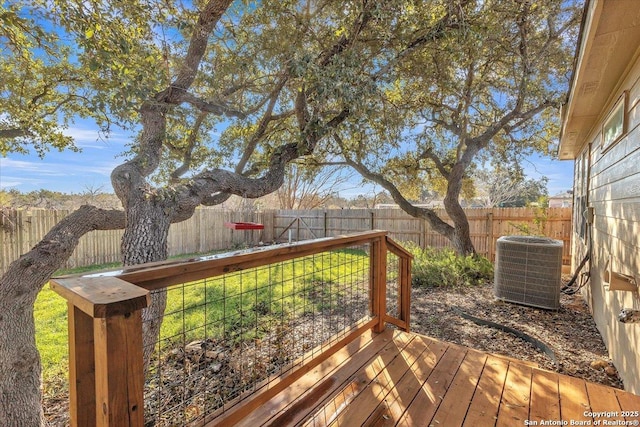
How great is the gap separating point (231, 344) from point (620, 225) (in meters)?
3.96

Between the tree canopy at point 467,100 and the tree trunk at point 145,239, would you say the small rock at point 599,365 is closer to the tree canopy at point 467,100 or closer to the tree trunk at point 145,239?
the tree canopy at point 467,100

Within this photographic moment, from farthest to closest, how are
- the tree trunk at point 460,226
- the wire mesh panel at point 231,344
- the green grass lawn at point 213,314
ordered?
the tree trunk at point 460,226
the green grass lawn at point 213,314
the wire mesh panel at point 231,344

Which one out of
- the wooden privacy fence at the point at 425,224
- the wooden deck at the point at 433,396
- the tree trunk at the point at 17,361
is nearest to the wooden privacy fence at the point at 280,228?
the wooden privacy fence at the point at 425,224

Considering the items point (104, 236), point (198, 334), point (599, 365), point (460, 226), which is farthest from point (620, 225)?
point (104, 236)

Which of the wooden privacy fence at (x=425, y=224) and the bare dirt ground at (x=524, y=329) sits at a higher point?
the wooden privacy fence at (x=425, y=224)

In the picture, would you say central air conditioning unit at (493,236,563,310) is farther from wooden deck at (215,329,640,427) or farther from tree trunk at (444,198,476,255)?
wooden deck at (215,329,640,427)

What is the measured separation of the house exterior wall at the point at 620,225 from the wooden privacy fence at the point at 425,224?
9.25 feet

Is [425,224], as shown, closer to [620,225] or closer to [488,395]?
[620,225]

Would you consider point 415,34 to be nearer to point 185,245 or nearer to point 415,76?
point 415,76

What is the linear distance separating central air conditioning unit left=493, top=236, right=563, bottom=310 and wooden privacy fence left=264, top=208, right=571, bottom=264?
6.82 ft

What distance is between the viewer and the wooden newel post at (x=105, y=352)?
956mm

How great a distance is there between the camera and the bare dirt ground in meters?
2.94

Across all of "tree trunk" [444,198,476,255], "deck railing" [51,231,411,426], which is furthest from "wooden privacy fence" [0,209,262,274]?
"tree trunk" [444,198,476,255]

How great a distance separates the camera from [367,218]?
34.4 feet
